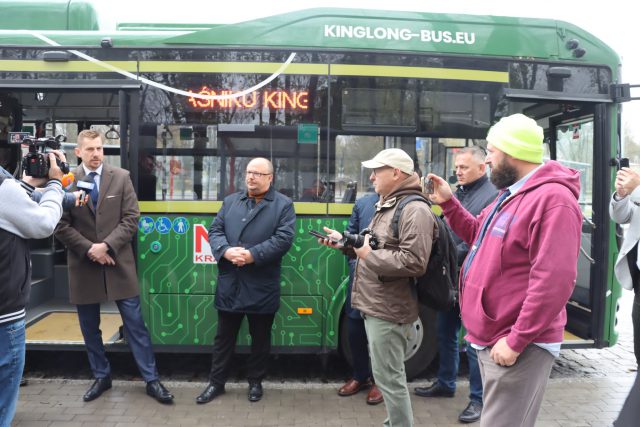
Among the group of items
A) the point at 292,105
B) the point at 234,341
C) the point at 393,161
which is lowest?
the point at 234,341

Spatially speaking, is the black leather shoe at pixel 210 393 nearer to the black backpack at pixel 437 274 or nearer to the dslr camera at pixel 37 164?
the black backpack at pixel 437 274

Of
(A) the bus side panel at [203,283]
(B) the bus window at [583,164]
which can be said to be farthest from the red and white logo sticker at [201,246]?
(B) the bus window at [583,164]

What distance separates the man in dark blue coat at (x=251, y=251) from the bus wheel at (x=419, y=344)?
778 mm

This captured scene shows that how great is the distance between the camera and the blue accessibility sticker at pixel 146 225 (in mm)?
4293

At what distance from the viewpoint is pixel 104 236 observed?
4098 millimetres

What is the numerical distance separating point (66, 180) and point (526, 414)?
2.63m

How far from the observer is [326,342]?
14.5 ft

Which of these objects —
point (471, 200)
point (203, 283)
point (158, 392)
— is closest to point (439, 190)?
point (471, 200)

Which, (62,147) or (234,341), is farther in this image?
(62,147)

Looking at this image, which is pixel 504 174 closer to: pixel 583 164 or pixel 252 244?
pixel 252 244

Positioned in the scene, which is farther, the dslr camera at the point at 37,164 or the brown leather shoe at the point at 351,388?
the brown leather shoe at the point at 351,388

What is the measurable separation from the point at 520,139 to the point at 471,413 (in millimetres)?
2460

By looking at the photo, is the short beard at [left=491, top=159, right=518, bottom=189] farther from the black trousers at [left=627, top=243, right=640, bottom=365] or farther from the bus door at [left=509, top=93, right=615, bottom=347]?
the bus door at [left=509, top=93, right=615, bottom=347]

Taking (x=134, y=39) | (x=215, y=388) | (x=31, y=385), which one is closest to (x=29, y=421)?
(x=31, y=385)
